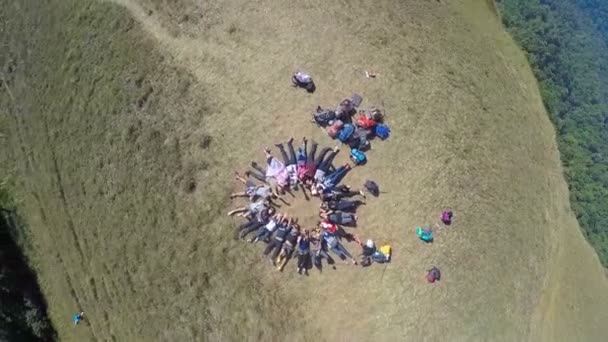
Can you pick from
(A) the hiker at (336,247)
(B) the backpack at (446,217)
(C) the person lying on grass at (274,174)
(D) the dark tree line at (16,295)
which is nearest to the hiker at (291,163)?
(C) the person lying on grass at (274,174)

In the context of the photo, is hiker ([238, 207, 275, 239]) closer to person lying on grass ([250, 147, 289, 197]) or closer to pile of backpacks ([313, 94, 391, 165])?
person lying on grass ([250, 147, 289, 197])

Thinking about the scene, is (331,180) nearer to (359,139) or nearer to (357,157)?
(357,157)

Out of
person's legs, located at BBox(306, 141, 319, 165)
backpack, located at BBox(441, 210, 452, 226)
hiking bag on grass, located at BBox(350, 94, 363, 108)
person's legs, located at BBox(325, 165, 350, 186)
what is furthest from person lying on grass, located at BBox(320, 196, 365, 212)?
hiking bag on grass, located at BBox(350, 94, 363, 108)

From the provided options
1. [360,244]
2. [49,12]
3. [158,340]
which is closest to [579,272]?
[360,244]

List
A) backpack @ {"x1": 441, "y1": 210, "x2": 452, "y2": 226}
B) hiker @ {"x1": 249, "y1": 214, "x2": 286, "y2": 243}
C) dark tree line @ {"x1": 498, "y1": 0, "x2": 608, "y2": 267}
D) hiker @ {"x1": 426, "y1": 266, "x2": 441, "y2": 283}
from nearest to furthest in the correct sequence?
hiker @ {"x1": 249, "y1": 214, "x2": 286, "y2": 243}, hiker @ {"x1": 426, "y1": 266, "x2": 441, "y2": 283}, backpack @ {"x1": 441, "y1": 210, "x2": 452, "y2": 226}, dark tree line @ {"x1": 498, "y1": 0, "x2": 608, "y2": 267}

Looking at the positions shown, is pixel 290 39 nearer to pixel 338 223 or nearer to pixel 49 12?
pixel 338 223

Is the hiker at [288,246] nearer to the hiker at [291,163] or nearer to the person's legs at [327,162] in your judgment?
the hiker at [291,163]
